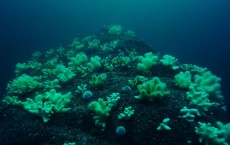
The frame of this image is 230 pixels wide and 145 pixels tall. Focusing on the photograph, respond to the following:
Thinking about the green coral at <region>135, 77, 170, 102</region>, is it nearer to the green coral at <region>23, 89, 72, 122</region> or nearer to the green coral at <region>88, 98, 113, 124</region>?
the green coral at <region>88, 98, 113, 124</region>

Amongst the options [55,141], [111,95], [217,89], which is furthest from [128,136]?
[217,89]

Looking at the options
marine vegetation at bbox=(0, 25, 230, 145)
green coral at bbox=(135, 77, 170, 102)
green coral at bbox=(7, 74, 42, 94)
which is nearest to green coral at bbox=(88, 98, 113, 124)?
marine vegetation at bbox=(0, 25, 230, 145)

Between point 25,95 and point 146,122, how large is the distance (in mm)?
4826

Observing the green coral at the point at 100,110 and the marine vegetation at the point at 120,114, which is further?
the green coral at the point at 100,110

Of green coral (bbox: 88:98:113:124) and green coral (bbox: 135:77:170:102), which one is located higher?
green coral (bbox: 135:77:170:102)

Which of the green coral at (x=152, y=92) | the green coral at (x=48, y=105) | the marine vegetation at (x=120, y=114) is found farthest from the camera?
the green coral at (x=48, y=105)

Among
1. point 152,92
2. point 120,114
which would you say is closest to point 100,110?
point 120,114

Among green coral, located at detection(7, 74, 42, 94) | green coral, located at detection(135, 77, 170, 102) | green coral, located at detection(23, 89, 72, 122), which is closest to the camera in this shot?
green coral, located at detection(135, 77, 170, 102)

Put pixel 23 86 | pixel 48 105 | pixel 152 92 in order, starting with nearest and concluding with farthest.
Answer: pixel 152 92, pixel 48 105, pixel 23 86

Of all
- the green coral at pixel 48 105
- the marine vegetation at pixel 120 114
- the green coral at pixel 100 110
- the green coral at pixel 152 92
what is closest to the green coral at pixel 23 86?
the marine vegetation at pixel 120 114

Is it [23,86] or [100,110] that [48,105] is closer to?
[100,110]

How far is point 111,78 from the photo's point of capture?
7828 mm

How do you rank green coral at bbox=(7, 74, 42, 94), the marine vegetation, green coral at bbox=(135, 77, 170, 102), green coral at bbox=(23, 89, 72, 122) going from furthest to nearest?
green coral at bbox=(7, 74, 42, 94), green coral at bbox=(23, 89, 72, 122), green coral at bbox=(135, 77, 170, 102), the marine vegetation

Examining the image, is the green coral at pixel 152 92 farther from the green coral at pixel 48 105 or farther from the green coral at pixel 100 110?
the green coral at pixel 48 105
